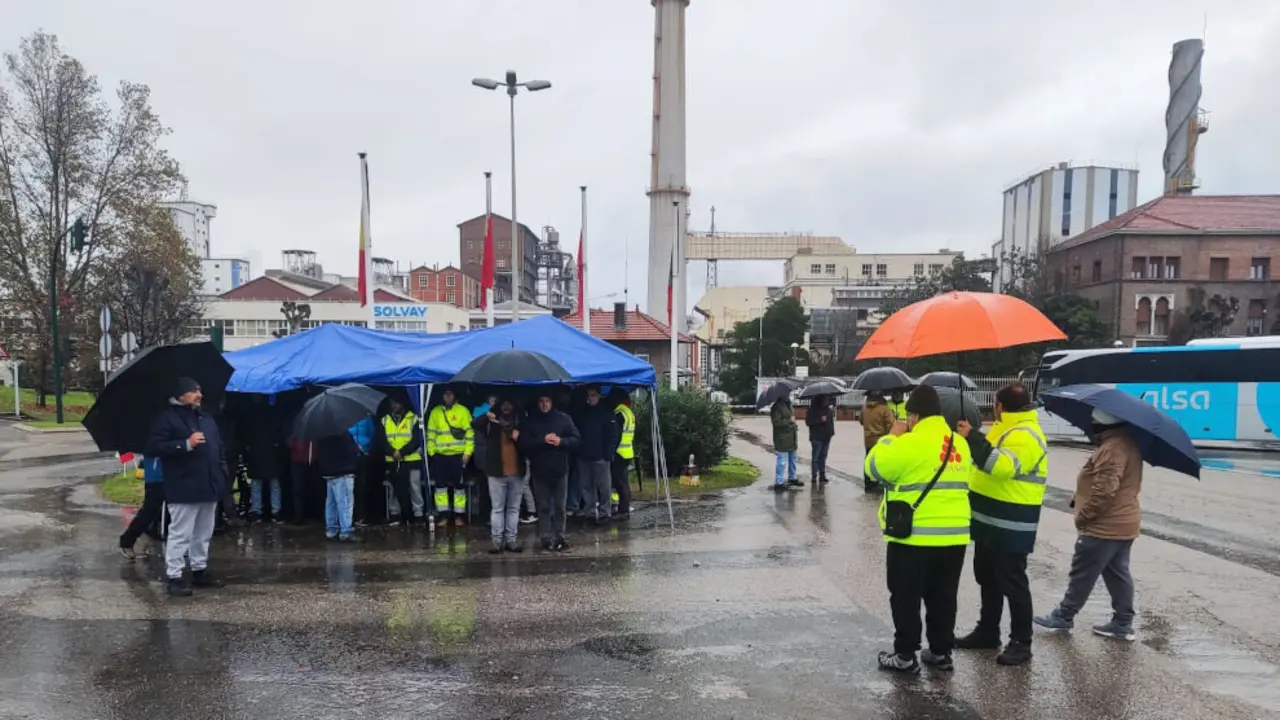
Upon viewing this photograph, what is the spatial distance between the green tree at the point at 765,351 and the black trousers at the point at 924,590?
38.7 metres

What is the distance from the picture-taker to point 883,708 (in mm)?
4664

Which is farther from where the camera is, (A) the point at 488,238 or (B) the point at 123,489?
(A) the point at 488,238

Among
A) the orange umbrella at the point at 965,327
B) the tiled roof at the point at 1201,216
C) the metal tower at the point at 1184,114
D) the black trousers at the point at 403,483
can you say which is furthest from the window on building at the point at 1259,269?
the black trousers at the point at 403,483

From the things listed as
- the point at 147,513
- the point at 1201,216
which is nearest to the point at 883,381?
the point at 147,513

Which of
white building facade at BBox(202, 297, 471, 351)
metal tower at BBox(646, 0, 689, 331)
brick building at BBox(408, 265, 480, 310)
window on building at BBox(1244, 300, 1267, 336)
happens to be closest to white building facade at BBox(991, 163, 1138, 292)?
window on building at BBox(1244, 300, 1267, 336)

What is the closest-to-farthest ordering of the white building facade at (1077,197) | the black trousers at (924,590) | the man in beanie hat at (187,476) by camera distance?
the black trousers at (924,590) < the man in beanie hat at (187,476) < the white building facade at (1077,197)

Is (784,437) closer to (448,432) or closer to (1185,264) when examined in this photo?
(448,432)

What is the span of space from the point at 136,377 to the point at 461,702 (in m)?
4.98

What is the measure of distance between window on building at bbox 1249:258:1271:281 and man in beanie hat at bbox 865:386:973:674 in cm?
5705

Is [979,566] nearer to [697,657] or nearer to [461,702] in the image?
[697,657]

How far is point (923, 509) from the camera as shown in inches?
187

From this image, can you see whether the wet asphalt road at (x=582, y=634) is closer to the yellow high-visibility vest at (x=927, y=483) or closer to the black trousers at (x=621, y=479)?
the black trousers at (x=621, y=479)

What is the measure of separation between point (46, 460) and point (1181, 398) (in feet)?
97.9

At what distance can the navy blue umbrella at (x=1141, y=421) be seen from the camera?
5.18 m
